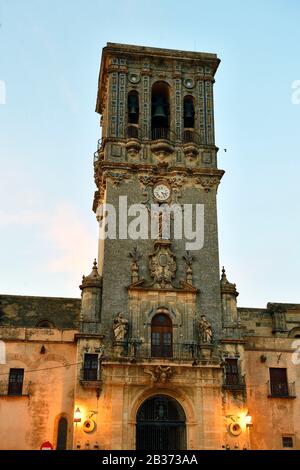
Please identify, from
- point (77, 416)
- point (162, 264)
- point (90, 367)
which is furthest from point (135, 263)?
point (77, 416)

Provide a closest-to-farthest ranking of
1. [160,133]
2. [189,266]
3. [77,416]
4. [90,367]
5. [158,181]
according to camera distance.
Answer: [77,416], [90,367], [189,266], [158,181], [160,133]

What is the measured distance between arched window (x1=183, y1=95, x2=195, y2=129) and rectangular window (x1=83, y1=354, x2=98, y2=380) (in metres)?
15.6

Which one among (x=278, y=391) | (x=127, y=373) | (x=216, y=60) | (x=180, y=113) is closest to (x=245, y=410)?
(x=278, y=391)

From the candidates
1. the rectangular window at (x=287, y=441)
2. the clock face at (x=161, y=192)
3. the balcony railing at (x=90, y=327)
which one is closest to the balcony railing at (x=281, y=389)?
the rectangular window at (x=287, y=441)

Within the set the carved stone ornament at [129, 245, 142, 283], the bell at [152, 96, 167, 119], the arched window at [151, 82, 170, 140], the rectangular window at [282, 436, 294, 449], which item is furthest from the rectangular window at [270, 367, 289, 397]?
the bell at [152, 96, 167, 119]

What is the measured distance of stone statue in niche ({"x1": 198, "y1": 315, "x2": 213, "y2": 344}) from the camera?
36125 mm

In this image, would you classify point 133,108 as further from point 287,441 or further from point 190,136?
point 287,441

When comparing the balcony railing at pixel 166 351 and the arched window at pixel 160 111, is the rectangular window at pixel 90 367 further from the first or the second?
the arched window at pixel 160 111

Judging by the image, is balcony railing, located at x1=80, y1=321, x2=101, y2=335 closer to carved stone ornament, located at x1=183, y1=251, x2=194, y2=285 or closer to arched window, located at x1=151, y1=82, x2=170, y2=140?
carved stone ornament, located at x1=183, y1=251, x2=194, y2=285

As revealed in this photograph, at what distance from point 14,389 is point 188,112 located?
19615mm

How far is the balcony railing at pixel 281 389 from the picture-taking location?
37.1 m

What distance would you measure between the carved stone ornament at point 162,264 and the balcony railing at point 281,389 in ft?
25.8

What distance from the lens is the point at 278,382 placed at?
37.6m
